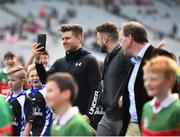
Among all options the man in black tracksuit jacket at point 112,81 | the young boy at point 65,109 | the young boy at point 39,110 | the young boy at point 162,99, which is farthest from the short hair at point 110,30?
the young boy at point 65,109

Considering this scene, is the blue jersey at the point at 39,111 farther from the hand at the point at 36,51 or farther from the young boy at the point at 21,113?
the hand at the point at 36,51

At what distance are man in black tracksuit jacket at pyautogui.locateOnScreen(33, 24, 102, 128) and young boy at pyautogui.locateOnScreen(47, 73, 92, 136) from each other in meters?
2.33

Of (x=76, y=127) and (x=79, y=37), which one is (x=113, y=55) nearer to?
(x=79, y=37)

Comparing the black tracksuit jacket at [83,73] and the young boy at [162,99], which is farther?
the black tracksuit jacket at [83,73]

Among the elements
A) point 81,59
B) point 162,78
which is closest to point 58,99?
point 162,78

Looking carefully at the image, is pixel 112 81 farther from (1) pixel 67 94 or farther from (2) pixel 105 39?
(1) pixel 67 94

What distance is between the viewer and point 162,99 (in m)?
4.33

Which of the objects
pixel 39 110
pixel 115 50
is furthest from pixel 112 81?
pixel 39 110

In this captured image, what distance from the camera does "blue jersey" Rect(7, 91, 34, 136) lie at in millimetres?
6723

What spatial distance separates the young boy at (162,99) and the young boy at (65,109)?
1.70ft

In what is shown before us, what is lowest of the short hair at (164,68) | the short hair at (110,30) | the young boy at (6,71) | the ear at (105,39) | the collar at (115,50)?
the young boy at (6,71)

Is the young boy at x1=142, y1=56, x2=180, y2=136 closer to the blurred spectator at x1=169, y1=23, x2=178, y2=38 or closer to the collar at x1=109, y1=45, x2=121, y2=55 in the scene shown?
the collar at x1=109, y1=45, x2=121, y2=55

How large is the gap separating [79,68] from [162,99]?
239 centimetres

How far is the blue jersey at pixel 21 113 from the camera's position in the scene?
6.72 m
